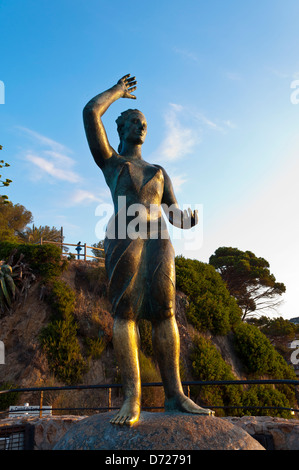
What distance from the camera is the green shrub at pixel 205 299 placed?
57.5 ft

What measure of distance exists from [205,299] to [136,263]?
1583 centimetres

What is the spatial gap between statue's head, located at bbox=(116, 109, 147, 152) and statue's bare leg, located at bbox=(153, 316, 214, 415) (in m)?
1.44

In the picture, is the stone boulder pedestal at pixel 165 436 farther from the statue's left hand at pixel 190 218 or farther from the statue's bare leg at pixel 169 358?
the statue's left hand at pixel 190 218

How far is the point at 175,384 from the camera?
8.28ft

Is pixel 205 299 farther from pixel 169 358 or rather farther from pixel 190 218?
pixel 169 358

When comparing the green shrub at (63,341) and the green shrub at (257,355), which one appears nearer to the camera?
the green shrub at (63,341)

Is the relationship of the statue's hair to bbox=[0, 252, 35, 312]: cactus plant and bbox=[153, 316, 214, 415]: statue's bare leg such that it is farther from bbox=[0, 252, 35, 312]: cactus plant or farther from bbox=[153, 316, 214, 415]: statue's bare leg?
bbox=[0, 252, 35, 312]: cactus plant

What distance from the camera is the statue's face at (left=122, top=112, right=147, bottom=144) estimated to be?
9.82ft

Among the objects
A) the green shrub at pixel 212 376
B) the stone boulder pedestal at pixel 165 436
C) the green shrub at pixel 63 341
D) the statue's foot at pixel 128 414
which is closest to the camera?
the stone boulder pedestal at pixel 165 436

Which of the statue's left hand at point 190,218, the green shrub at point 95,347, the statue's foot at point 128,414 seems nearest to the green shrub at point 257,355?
the green shrub at point 95,347

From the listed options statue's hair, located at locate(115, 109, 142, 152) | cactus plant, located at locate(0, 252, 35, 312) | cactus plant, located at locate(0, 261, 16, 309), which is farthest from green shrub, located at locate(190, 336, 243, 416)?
statue's hair, located at locate(115, 109, 142, 152)

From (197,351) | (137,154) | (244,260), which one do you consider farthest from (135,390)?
(244,260)

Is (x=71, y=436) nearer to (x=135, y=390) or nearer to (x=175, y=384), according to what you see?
(x=135, y=390)

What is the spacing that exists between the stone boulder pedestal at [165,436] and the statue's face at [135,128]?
6.64 ft
